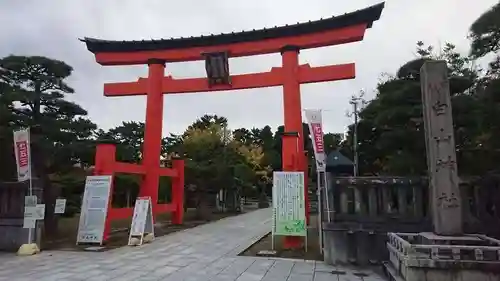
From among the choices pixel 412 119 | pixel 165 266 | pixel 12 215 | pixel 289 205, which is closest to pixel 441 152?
pixel 412 119

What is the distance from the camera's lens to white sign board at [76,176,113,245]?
10.1m

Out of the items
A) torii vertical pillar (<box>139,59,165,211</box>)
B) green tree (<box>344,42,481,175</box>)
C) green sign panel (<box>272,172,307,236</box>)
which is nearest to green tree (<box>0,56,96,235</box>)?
torii vertical pillar (<box>139,59,165,211</box>)

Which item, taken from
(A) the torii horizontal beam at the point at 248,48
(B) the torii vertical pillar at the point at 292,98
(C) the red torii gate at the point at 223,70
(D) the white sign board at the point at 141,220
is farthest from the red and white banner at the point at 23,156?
(B) the torii vertical pillar at the point at 292,98

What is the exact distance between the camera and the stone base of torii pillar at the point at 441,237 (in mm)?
5027

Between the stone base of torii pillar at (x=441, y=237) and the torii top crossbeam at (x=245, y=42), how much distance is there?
205 inches

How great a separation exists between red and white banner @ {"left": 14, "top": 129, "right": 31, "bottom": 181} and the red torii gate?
1833mm

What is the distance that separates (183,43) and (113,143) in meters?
4.46

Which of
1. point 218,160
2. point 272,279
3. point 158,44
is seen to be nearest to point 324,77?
point 158,44

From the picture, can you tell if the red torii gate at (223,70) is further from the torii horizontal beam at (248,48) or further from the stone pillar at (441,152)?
the stone pillar at (441,152)

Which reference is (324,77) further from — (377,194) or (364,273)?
(364,273)

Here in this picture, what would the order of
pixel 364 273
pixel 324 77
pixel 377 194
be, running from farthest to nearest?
1. pixel 324 77
2. pixel 377 194
3. pixel 364 273

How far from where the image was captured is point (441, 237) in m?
5.79

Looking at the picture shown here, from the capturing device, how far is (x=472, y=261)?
16.4 feet

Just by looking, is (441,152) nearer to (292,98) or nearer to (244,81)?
(292,98)
